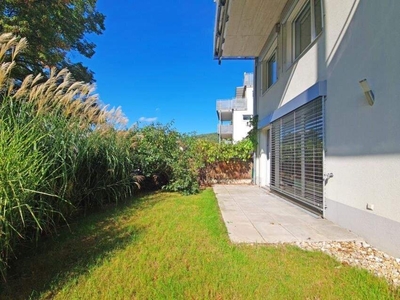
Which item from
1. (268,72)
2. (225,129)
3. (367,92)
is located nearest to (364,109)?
(367,92)

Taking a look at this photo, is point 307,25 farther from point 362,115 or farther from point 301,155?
A: point 362,115

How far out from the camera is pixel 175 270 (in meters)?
2.53

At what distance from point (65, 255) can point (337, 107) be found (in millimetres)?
5017

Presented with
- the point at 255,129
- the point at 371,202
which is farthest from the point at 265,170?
the point at 371,202

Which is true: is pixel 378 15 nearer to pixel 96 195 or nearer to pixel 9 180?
pixel 9 180

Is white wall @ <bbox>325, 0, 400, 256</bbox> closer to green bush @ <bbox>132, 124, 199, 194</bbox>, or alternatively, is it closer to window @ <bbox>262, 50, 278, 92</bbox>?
window @ <bbox>262, 50, 278, 92</bbox>

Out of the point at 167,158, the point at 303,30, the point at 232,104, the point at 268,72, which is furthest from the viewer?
the point at 232,104

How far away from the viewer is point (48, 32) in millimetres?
8305

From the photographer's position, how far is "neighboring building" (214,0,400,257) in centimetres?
296

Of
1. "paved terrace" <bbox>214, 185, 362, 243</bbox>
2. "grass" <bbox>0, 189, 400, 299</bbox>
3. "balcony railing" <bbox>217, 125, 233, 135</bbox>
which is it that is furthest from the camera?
"balcony railing" <bbox>217, 125, 233, 135</bbox>

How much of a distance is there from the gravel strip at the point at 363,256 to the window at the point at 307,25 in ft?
14.8

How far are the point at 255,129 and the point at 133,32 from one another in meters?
8.31

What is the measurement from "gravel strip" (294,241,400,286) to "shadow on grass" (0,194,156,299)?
280 centimetres

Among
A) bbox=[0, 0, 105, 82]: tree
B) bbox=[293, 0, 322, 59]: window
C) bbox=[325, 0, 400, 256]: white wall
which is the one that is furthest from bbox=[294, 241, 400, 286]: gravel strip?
bbox=[0, 0, 105, 82]: tree
